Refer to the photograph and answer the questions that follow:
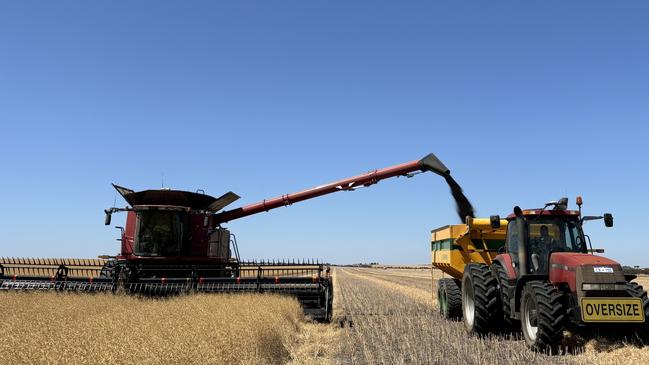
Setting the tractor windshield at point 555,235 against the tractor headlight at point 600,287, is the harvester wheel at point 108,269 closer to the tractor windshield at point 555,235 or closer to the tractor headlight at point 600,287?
the tractor windshield at point 555,235

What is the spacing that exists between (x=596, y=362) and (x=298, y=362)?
3.42 meters

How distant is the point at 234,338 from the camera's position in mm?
5660

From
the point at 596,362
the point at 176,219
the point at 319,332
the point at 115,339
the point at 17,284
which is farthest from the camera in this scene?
the point at 176,219

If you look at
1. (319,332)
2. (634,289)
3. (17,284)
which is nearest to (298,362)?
(319,332)

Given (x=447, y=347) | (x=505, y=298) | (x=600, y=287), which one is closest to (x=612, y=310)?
(x=600, y=287)

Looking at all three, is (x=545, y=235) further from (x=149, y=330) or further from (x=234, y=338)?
(x=149, y=330)

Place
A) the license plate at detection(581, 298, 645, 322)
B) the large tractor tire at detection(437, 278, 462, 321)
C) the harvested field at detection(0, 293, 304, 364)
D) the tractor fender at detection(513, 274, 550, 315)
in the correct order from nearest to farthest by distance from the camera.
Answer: the harvested field at detection(0, 293, 304, 364) < the license plate at detection(581, 298, 645, 322) < the tractor fender at detection(513, 274, 550, 315) < the large tractor tire at detection(437, 278, 462, 321)

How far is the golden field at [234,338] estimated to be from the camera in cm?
477

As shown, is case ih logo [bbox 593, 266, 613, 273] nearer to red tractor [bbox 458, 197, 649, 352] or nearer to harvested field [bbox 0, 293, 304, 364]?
red tractor [bbox 458, 197, 649, 352]

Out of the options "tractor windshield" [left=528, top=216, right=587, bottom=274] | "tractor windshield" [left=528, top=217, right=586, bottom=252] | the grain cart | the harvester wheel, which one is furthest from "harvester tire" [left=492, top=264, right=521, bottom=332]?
the harvester wheel

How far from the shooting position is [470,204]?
1251 cm

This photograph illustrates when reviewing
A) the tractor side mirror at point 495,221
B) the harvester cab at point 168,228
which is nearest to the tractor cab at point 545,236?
the tractor side mirror at point 495,221

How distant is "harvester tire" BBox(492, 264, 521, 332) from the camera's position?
7.56 metres

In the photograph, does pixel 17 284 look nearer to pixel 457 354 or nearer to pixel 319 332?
pixel 319 332
